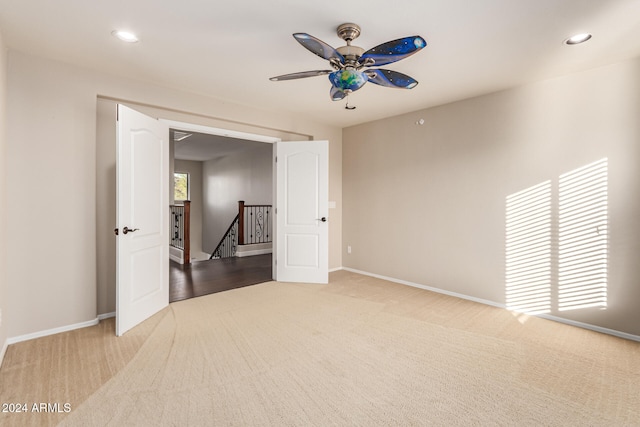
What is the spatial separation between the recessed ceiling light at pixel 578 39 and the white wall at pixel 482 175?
805mm

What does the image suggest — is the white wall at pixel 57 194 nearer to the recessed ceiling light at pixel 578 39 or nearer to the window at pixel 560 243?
the recessed ceiling light at pixel 578 39

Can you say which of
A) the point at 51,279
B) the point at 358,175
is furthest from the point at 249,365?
the point at 358,175

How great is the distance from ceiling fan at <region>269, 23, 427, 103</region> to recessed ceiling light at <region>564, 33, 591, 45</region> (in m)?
1.37

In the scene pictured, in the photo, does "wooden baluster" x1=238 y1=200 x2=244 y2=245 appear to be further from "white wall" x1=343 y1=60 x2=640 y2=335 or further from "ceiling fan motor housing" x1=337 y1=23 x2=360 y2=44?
"ceiling fan motor housing" x1=337 y1=23 x2=360 y2=44

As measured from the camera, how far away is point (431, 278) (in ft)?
14.7

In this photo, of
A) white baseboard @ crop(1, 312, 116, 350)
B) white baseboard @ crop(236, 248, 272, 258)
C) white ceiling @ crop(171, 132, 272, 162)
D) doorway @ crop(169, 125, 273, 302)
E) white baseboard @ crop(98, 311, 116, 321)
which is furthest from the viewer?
white ceiling @ crop(171, 132, 272, 162)

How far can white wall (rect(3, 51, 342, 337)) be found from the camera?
2.78m

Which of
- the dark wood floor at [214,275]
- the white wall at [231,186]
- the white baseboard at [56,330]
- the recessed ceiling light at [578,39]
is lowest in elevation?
the white baseboard at [56,330]

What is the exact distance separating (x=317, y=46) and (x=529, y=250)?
3218mm

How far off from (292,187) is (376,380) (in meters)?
3.20

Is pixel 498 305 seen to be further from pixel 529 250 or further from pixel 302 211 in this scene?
pixel 302 211

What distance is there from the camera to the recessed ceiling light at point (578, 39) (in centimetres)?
246

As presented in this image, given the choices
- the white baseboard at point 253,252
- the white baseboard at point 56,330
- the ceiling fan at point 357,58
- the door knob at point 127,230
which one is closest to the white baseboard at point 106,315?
the white baseboard at point 56,330

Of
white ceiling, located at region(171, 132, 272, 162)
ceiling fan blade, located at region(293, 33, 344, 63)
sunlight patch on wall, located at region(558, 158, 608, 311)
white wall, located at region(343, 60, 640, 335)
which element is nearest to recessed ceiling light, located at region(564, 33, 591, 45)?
white wall, located at region(343, 60, 640, 335)
